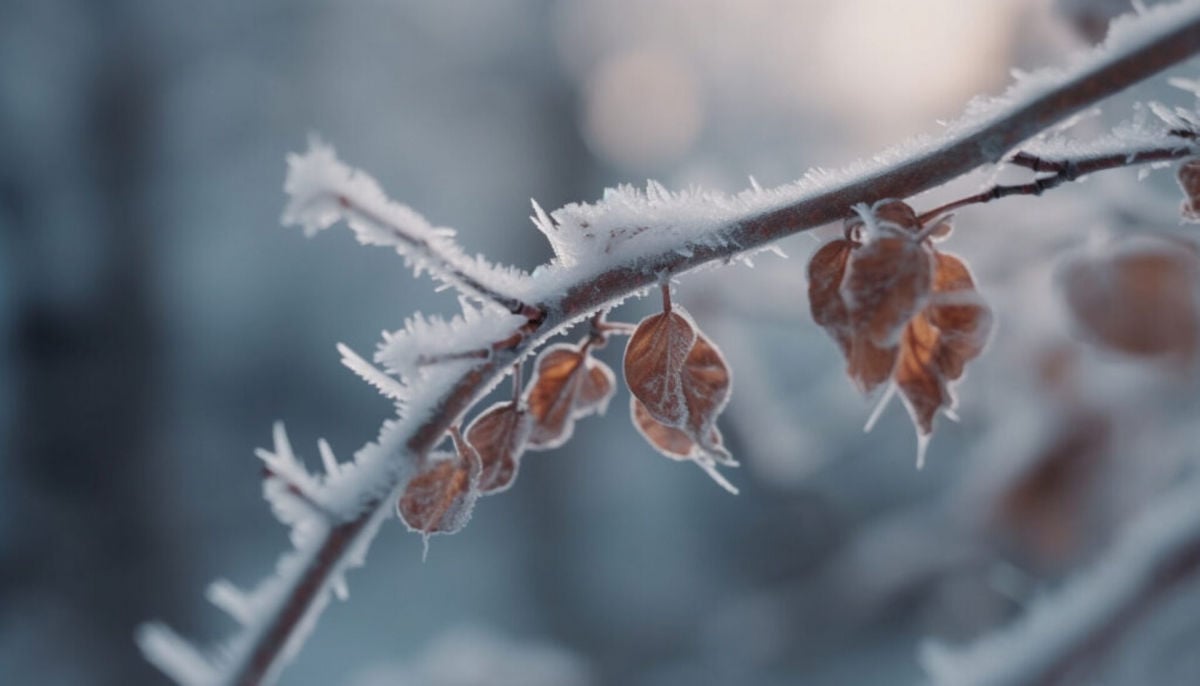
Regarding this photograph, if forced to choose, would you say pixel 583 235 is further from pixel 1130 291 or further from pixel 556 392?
pixel 1130 291

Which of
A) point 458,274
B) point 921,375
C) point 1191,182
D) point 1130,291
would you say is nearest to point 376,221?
point 458,274

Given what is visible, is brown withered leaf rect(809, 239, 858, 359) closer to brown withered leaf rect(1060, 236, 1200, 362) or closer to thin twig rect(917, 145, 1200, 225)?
thin twig rect(917, 145, 1200, 225)

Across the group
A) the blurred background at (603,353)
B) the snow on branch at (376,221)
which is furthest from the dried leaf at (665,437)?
the blurred background at (603,353)

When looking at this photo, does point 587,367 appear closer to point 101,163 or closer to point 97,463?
point 97,463

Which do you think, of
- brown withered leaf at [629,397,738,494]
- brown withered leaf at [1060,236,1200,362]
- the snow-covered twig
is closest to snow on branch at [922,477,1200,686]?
brown withered leaf at [1060,236,1200,362]

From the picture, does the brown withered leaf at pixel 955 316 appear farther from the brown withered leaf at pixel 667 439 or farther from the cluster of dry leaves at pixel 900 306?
the brown withered leaf at pixel 667 439
